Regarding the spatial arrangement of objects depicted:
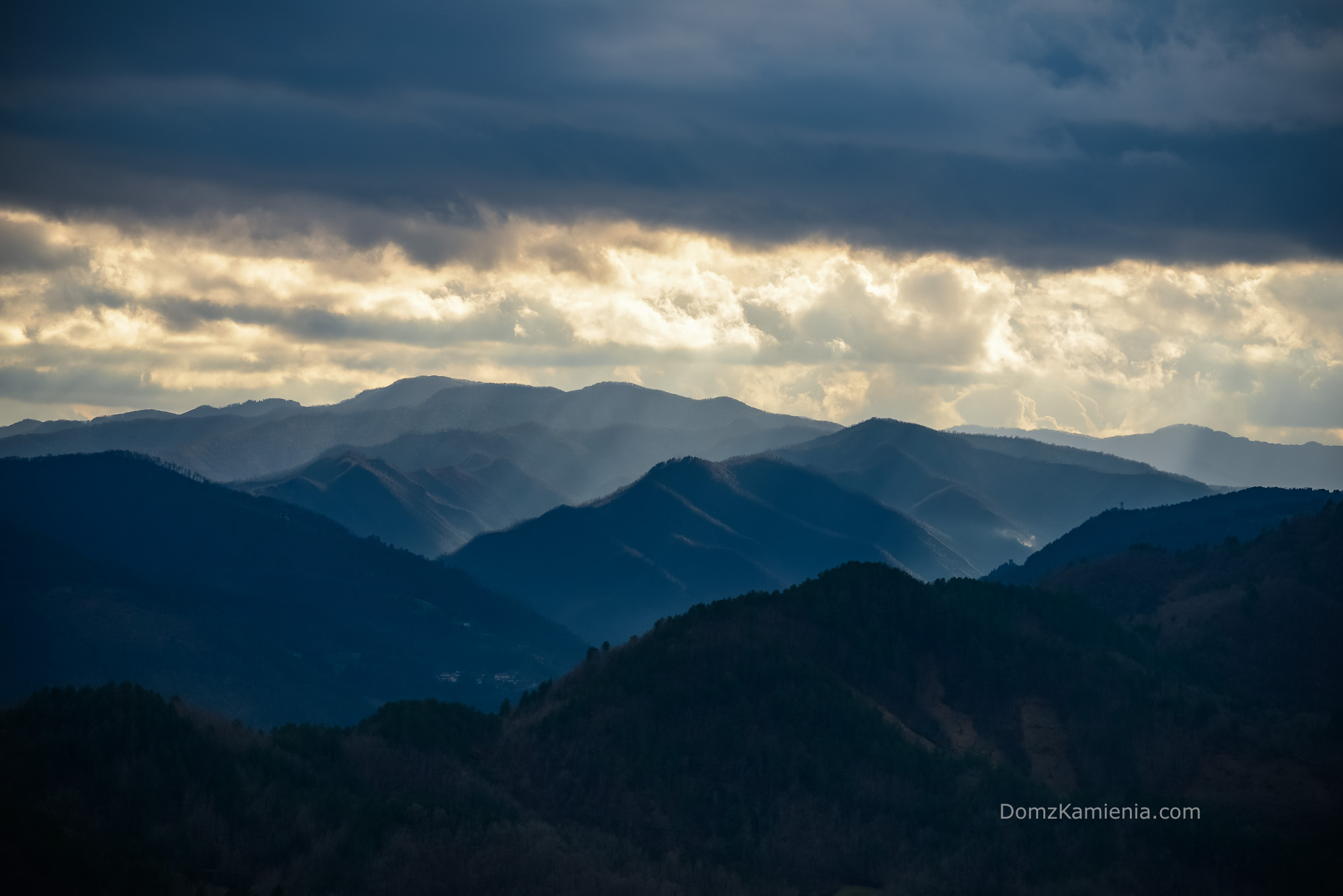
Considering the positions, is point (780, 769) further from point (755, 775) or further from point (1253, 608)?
point (1253, 608)

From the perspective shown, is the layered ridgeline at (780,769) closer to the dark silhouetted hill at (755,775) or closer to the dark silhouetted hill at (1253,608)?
the dark silhouetted hill at (755,775)

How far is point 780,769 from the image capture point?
11106 cm

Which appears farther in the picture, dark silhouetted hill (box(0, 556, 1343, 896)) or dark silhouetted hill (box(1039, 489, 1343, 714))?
dark silhouetted hill (box(1039, 489, 1343, 714))

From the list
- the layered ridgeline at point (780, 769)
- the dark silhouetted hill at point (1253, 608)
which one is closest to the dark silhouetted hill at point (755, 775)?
the layered ridgeline at point (780, 769)

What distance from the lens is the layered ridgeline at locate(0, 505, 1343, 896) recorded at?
282 ft

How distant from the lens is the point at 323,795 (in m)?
93.5

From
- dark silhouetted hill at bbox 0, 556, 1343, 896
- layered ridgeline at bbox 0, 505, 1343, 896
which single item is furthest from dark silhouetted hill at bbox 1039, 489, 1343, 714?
Result: dark silhouetted hill at bbox 0, 556, 1343, 896

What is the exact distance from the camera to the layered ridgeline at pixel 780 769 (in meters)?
85.9

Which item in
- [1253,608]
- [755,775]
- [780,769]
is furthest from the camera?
[1253,608]

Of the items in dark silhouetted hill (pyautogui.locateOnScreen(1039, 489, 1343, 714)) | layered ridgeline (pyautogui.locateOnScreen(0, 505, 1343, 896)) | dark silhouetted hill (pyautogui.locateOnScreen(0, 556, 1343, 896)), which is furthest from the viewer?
dark silhouetted hill (pyautogui.locateOnScreen(1039, 489, 1343, 714))

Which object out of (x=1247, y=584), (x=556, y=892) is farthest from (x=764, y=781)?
(x=1247, y=584)

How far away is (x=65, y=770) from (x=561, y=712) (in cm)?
4238

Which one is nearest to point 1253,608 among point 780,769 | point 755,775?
point 780,769

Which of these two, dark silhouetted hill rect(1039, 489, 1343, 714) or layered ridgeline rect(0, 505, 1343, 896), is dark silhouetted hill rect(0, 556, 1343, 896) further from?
dark silhouetted hill rect(1039, 489, 1343, 714)
